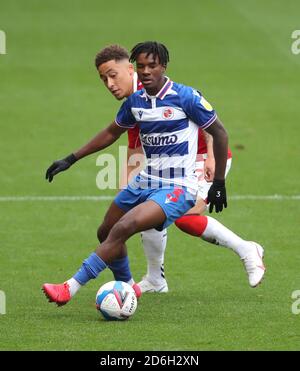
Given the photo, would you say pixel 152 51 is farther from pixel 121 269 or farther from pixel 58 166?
pixel 121 269

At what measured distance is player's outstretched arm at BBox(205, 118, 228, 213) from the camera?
367 inches

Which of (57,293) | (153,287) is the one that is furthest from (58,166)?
(153,287)

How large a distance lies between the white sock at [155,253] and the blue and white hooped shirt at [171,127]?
1.11 meters

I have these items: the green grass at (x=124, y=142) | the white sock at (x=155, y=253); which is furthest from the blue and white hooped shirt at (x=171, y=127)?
the green grass at (x=124, y=142)

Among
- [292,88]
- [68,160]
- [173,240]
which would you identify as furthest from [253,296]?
[292,88]

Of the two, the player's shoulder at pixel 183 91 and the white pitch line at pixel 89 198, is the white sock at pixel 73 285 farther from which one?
the white pitch line at pixel 89 198

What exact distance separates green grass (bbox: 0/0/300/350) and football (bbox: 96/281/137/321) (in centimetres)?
9

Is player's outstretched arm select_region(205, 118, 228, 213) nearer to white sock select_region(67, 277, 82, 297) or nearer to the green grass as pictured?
the green grass

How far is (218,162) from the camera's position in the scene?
944 centimetres

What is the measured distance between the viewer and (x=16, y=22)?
27.6 metres

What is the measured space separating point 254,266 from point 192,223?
700 millimetres

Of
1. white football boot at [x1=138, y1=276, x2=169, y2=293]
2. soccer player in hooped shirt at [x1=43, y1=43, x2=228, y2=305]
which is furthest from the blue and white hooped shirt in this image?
white football boot at [x1=138, y1=276, x2=169, y2=293]

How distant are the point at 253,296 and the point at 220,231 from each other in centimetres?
67

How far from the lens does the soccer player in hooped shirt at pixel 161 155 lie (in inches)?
357
